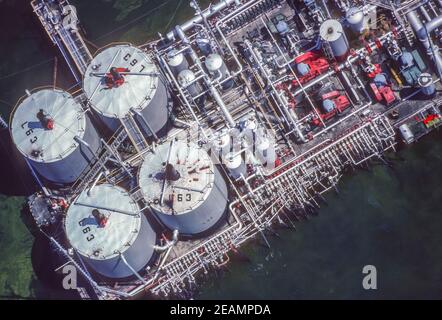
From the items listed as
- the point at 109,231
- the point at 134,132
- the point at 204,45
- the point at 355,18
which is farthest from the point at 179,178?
the point at 355,18

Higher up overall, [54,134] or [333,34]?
[54,134]

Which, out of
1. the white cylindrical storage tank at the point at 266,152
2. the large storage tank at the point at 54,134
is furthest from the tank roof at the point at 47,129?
the white cylindrical storage tank at the point at 266,152

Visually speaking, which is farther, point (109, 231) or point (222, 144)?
point (222, 144)

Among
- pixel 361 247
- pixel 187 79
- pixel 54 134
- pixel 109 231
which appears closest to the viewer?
pixel 109 231

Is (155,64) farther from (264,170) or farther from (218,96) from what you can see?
(264,170)

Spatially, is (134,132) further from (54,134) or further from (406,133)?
(406,133)

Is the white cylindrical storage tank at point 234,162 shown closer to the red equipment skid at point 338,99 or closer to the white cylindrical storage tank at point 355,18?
the red equipment skid at point 338,99
